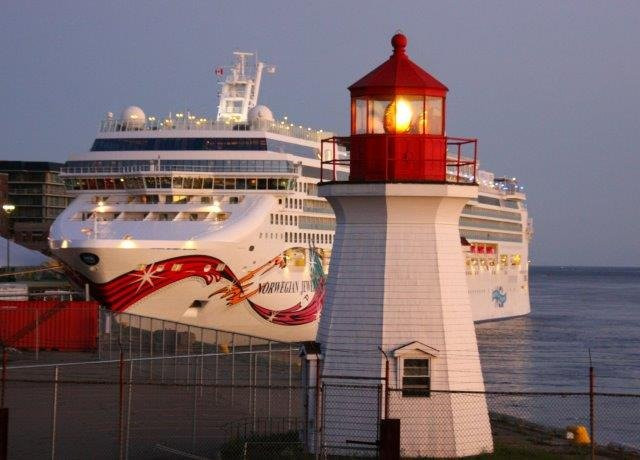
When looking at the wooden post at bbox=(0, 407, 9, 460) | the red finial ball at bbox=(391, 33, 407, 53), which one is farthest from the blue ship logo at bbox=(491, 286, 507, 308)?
the wooden post at bbox=(0, 407, 9, 460)

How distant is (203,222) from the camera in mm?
45656

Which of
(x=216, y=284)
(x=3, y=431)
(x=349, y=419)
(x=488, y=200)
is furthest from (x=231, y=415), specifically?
(x=488, y=200)

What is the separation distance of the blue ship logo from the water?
4.31 feet

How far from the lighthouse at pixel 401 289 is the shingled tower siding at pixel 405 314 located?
0.01 meters

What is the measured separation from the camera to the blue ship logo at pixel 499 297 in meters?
76.1

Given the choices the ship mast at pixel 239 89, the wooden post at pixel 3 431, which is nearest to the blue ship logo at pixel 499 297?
the ship mast at pixel 239 89

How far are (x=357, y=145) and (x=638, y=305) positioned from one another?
87.6 m

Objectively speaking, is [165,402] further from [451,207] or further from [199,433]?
[451,207]

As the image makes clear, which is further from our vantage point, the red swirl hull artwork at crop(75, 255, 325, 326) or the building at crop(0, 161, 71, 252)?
the building at crop(0, 161, 71, 252)

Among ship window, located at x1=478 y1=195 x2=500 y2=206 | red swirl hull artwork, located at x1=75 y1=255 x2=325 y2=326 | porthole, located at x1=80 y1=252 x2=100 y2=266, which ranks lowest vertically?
red swirl hull artwork, located at x1=75 y1=255 x2=325 y2=326

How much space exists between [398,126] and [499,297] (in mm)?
61560

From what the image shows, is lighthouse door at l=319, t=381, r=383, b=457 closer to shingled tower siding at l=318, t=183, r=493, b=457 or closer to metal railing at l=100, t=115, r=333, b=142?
shingled tower siding at l=318, t=183, r=493, b=457

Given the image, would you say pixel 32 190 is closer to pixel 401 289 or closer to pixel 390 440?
pixel 401 289

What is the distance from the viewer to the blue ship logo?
250 ft
